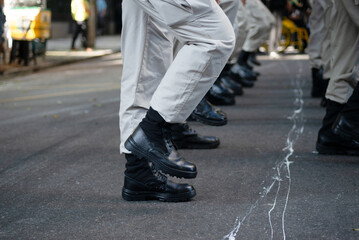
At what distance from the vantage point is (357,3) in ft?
13.5

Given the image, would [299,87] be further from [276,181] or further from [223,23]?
[223,23]

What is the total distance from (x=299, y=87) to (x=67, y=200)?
19.9 ft

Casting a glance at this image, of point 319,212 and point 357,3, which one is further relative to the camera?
point 357,3

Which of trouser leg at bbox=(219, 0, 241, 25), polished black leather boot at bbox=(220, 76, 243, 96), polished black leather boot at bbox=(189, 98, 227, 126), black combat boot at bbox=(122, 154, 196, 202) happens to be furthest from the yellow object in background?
black combat boot at bbox=(122, 154, 196, 202)

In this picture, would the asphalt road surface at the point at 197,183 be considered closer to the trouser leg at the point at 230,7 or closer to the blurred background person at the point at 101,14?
the trouser leg at the point at 230,7

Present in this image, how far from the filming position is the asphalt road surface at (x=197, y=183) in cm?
280

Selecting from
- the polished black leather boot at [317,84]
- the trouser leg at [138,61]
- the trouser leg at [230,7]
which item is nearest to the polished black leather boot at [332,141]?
the trouser leg at [230,7]

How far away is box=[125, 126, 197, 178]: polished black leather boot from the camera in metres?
3.01

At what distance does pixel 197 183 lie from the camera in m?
3.58

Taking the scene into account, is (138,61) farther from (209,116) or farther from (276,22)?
(276,22)

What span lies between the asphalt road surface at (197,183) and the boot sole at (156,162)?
0.17 m

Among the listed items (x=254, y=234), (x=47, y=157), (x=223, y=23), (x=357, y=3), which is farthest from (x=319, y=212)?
(x=47, y=157)

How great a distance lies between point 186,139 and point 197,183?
39.0 inches

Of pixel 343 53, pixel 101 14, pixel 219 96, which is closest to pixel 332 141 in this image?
pixel 343 53
